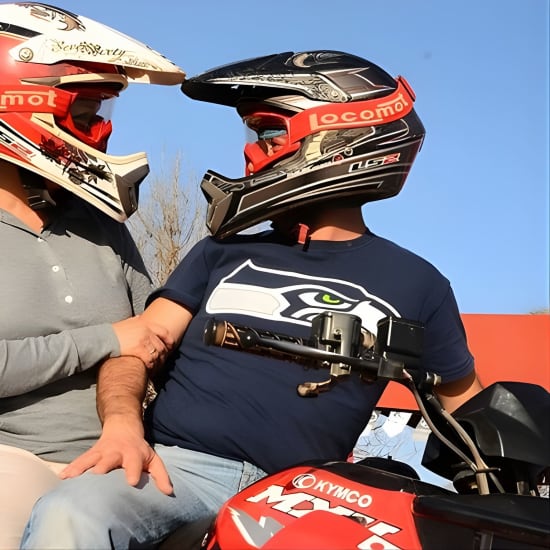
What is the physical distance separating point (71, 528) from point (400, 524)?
627 mm

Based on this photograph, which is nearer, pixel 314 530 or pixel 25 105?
pixel 314 530

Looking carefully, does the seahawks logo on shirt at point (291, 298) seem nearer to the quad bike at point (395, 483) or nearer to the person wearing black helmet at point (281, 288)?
the person wearing black helmet at point (281, 288)

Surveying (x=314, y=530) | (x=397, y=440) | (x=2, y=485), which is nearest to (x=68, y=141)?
(x=2, y=485)

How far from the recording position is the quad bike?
1.36m

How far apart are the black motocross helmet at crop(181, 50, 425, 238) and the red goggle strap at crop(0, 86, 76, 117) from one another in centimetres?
48

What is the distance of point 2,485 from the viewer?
2139mm

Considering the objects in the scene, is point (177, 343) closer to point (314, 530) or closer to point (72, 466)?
point (72, 466)

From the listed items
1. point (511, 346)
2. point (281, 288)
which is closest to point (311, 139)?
point (281, 288)

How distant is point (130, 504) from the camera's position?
69.6 inches

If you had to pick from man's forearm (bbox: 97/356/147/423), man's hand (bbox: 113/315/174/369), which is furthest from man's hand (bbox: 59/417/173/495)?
man's hand (bbox: 113/315/174/369)

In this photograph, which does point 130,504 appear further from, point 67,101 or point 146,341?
point 67,101

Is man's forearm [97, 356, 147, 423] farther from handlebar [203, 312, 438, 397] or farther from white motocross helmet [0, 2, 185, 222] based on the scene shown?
handlebar [203, 312, 438, 397]

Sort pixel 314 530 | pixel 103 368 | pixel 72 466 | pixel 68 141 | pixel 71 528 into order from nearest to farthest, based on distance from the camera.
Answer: pixel 314 530 → pixel 71 528 → pixel 72 466 → pixel 103 368 → pixel 68 141

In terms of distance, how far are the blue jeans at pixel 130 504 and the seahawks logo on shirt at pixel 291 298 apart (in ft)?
1.32
